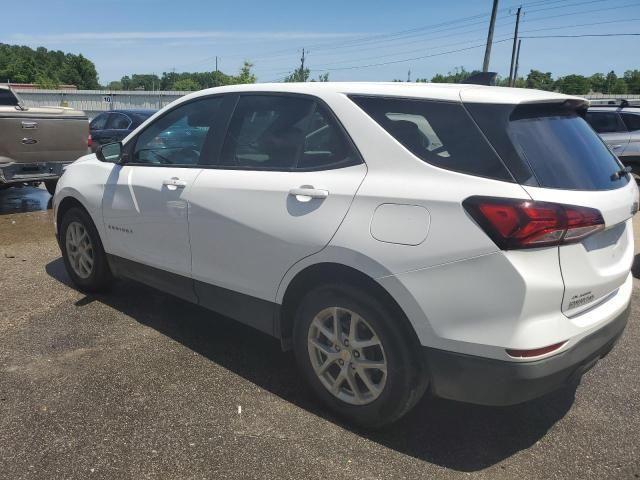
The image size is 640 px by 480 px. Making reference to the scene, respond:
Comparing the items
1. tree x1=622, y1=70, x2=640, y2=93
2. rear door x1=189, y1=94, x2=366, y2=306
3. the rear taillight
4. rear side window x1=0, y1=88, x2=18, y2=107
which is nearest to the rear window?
the rear taillight

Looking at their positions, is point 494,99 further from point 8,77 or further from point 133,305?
point 8,77

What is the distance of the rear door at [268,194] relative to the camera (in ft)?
9.20

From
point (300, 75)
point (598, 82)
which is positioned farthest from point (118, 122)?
point (598, 82)

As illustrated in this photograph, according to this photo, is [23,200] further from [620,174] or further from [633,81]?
[633,81]

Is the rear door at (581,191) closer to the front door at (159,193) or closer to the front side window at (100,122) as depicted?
the front door at (159,193)

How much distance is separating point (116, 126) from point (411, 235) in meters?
12.6

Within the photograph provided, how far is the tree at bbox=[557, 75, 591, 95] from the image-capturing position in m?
64.9

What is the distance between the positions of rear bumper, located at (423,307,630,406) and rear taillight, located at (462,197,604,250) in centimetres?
51

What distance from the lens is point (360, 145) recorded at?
109 inches

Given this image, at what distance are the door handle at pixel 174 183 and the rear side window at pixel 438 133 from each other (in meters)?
1.35

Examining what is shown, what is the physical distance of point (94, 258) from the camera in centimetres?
452

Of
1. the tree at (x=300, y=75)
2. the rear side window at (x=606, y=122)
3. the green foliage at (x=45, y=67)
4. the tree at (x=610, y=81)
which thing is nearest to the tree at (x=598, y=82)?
the tree at (x=610, y=81)

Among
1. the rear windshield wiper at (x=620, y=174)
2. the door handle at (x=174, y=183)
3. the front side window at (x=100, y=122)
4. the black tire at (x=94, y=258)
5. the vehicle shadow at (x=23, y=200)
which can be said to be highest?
the rear windshield wiper at (x=620, y=174)

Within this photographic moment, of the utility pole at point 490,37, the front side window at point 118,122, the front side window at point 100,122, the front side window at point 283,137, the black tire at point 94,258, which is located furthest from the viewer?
the utility pole at point 490,37
